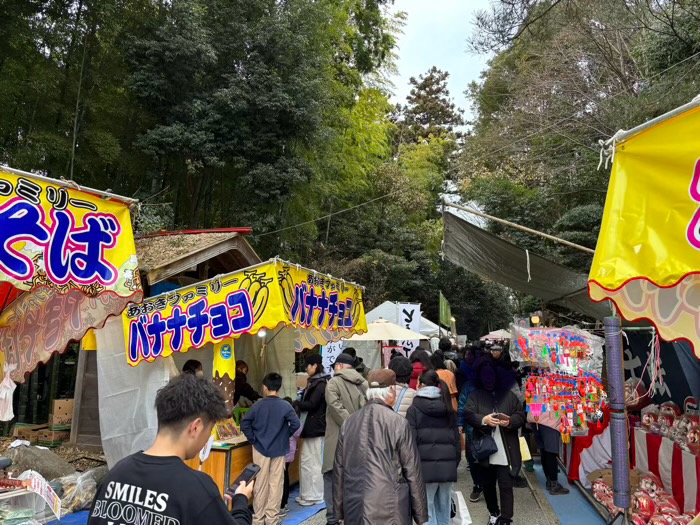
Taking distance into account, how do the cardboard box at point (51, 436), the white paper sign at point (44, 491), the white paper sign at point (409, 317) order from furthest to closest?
the white paper sign at point (409, 317) < the cardboard box at point (51, 436) < the white paper sign at point (44, 491)

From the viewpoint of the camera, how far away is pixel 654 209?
8.30 feet

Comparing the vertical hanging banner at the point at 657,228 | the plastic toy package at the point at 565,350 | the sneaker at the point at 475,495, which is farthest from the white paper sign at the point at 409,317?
the vertical hanging banner at the point at 657,228

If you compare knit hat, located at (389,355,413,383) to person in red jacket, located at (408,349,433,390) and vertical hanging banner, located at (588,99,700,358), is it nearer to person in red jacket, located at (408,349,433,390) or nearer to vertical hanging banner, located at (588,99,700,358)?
vertical hanging banner, located at (588,99,700,358)

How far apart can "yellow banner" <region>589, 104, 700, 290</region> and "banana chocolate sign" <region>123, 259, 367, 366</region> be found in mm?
3754

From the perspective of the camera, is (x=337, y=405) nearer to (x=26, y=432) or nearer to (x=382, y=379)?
(x=382, y=379)

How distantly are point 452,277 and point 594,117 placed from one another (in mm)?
14461

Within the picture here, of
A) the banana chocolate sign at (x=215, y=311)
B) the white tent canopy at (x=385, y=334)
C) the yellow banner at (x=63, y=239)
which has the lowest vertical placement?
the white tent canopy at (x=385, y=334)

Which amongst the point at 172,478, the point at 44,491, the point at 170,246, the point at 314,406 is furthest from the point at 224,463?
the point at 172,478

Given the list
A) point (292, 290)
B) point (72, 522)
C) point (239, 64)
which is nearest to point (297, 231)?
point (239, 64)

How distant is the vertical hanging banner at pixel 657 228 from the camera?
2.37 m

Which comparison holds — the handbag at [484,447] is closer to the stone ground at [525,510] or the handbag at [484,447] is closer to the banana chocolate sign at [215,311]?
the stone ground at [525,510]

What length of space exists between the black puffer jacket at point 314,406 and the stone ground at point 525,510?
0.96 m

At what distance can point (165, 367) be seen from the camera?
6145mm

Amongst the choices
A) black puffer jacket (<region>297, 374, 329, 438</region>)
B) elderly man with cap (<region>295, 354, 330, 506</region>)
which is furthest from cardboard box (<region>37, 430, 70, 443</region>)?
black puffer jacket (<region>297, 374, 329, 438</region>)
